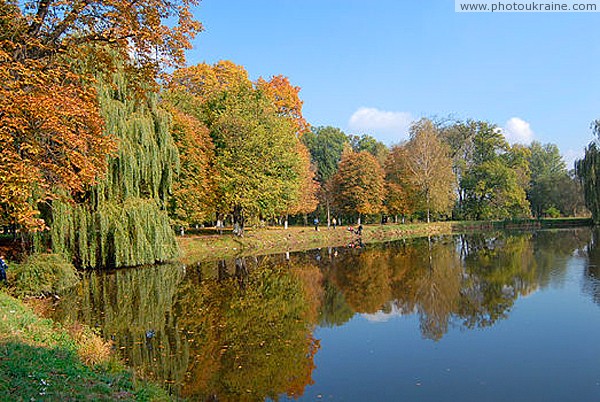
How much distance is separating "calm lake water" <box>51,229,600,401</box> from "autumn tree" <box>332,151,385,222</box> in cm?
2571

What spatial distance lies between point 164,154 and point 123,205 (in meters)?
3.40

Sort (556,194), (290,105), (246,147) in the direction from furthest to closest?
(556,194) < (290,105) < (246,147)

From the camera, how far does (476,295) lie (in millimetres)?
14953

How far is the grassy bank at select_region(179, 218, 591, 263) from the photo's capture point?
2886cm

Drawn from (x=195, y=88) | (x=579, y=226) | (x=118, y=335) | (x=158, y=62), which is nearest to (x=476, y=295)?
(x=118, y=335)

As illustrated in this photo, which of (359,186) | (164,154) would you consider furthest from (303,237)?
(164,154)

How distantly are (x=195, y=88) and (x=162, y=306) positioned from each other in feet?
88.8

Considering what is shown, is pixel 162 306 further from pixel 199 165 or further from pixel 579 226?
pixel 579 226

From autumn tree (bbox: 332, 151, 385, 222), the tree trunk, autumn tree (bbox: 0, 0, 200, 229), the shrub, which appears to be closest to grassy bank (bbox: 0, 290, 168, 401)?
autumn tree (bbox: 0, 0, 200, 229)

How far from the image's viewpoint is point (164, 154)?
21.2 m

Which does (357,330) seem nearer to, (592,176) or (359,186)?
(359,186)

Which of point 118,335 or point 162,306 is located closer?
point 118,335

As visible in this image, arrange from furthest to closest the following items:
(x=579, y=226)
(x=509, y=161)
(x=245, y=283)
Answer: (x=509, y=161)
(x=579, y=226)
(x=245, y=283)

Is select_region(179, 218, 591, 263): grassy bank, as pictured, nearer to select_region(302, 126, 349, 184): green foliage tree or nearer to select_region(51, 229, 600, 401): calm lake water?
select_region(51, 229, 600, 401): calm lake water
